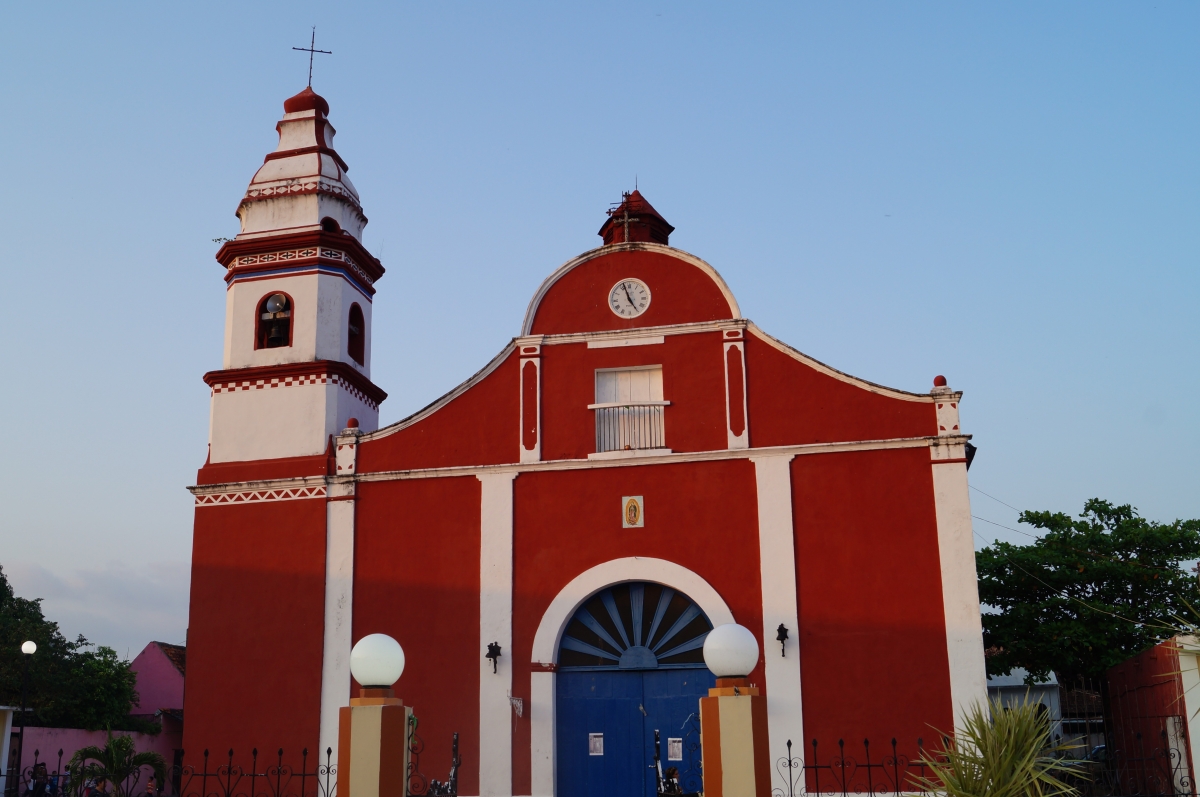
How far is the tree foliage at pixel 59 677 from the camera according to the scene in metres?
29.0

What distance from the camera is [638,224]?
21516 mm

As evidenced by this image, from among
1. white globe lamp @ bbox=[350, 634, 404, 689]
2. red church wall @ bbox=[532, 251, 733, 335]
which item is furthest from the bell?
white globe lamp @ bbox=[350, 634, 404, 689]

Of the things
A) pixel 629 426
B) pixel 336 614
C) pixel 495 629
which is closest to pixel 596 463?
pixel 629 426

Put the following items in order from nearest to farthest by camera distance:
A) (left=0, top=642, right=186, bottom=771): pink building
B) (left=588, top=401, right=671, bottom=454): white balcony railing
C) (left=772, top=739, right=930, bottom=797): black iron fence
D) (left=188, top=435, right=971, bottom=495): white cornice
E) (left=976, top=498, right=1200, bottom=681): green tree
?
(left=772, top=739, right=930, bottom=797): black iron fence < (left=188, top=435, right=971, bottom=495): white cornice < (left=588, top=401, right=671, bottom=454): white balcony railing < (left=976, top=498, right=1200, bottom=681): green tree < (left=0, top=642, right=186, bottom=771): pink building

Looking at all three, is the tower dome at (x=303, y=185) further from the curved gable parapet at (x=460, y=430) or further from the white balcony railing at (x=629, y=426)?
the white balcony railing at (x=629, y=426)

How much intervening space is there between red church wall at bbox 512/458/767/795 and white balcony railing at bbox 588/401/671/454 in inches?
16.4

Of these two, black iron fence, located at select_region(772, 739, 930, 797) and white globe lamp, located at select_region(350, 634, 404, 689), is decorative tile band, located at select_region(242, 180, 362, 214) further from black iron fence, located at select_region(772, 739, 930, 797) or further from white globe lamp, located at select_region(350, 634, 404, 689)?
white globe lamp, located at select_region(350, 634, 404, 689)

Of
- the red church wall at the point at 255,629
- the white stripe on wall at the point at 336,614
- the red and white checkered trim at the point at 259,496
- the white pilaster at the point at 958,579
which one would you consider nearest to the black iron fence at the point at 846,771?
the white pilaster at the point at 958,579

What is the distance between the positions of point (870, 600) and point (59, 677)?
23.9 m

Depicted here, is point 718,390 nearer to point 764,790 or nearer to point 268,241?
point 268,241

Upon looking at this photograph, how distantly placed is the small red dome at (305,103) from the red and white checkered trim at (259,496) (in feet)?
23.6

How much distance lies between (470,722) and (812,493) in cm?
580

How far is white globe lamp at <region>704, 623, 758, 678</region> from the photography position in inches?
314

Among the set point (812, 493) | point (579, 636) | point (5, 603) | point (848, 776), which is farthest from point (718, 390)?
point (5, 603)
